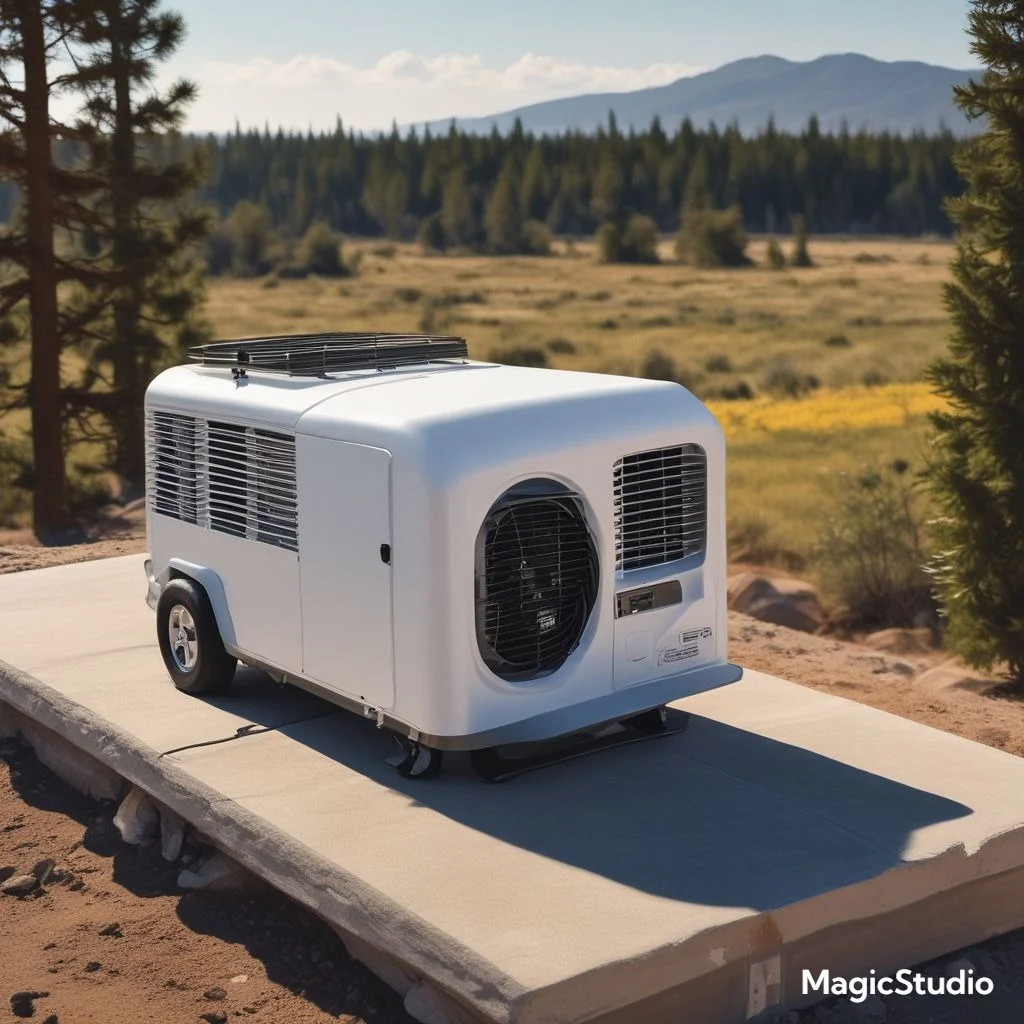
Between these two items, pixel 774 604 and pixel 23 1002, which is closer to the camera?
pixel 23 1002

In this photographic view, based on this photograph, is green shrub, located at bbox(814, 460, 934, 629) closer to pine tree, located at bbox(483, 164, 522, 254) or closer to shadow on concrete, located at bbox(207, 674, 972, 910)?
shadow on concrete, located at bbox(207, 674, 972, 910)

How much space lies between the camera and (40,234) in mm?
15898

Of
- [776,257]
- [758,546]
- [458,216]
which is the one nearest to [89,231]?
[758,546]

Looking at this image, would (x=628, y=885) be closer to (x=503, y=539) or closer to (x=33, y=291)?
(x=503, y=539)

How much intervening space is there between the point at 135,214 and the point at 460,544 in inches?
568

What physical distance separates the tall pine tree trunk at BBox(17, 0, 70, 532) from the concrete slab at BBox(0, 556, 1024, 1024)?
974 centimetres

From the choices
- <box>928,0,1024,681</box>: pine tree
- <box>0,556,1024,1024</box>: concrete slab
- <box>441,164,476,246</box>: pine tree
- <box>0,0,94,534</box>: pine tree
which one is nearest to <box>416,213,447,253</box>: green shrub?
<box>441,164,476,246</box>: pine tree

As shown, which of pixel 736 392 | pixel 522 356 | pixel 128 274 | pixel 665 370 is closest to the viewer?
pixel 128 274

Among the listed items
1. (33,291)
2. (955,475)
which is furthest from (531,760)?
(33,291)

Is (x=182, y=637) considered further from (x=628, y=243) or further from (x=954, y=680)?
(x=628, y=243)

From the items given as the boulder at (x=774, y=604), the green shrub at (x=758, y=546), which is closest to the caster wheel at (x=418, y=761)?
the boulder at (x=774, y=604)

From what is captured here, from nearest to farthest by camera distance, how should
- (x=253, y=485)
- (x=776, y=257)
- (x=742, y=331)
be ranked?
(x=253, y=485)
(x=742, y=331)
(x=776, y=257)

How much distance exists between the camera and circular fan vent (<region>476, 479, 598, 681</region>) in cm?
575

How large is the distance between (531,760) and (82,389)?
502 inches
